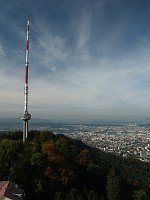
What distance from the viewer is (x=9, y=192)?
37250mm

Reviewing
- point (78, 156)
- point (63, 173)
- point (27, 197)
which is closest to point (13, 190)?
point (27, 197)

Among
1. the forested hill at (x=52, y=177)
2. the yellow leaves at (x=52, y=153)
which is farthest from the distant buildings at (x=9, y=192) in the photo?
the yellow leaves at (x=52, y=153)

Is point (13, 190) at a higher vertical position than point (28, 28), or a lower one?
lower

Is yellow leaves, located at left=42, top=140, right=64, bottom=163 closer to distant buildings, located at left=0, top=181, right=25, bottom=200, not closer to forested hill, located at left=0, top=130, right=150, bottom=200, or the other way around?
forested hill, located at left=0, top=130, right=150, bottom=200

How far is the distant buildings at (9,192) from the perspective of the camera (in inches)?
1406

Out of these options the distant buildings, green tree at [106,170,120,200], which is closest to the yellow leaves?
green tree at [106,170,120,200]

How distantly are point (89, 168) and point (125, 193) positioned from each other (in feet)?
28.4

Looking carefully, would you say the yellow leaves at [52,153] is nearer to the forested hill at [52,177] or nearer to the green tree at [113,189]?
the forested hill at [52,177]

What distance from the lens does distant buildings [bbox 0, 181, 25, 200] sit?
35.7m

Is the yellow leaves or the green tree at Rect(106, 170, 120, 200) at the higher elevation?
the yellow leaves

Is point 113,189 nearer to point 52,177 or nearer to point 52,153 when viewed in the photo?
point 52,177

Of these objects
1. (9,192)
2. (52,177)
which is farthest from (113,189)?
(9,192)

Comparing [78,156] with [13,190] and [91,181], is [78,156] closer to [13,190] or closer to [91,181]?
[91,181]

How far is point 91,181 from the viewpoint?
55.3 m
